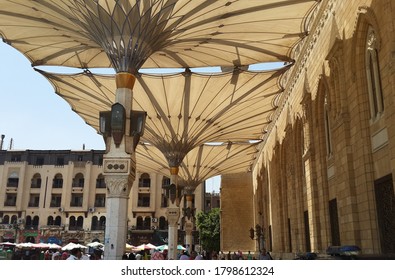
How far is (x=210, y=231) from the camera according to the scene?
5038 centimetres

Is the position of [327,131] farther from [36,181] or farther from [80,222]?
[36,181]

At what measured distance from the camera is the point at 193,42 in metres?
15.9

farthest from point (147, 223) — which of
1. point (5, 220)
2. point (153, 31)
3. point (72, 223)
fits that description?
point (153, 31)

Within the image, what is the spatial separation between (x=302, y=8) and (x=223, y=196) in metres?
32.0

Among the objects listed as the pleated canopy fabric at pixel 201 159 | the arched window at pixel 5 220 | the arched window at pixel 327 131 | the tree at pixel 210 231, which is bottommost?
the tree at pixel 210 231

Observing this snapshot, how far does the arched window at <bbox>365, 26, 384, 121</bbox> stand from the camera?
31.6 feet

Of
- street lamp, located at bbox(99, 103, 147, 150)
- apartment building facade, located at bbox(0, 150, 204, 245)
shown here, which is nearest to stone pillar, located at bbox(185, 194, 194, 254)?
apartment building facade, located at bbox(0, 150, 204, 245)

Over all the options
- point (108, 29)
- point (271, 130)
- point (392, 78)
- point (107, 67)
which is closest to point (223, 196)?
point (271, 130)

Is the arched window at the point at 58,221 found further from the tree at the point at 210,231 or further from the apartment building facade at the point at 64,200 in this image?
the tree at the point at 210,231

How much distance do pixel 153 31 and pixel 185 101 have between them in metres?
10.2

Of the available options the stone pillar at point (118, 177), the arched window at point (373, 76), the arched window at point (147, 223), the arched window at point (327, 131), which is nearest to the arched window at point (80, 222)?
the arched window at point (147, 223)

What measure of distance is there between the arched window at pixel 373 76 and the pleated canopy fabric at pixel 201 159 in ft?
72.0

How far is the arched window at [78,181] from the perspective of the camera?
50.9 meters

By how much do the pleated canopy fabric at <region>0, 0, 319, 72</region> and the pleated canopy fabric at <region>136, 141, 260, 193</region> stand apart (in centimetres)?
1401
